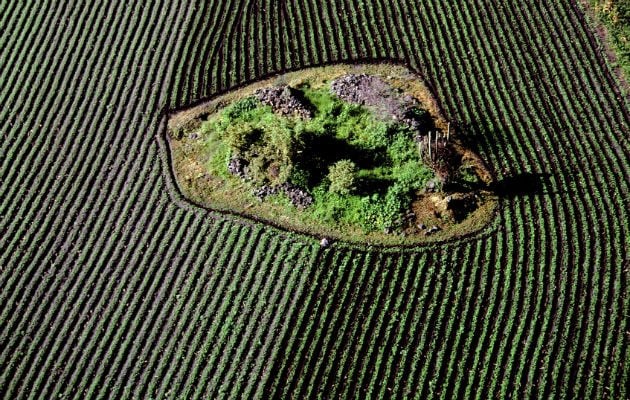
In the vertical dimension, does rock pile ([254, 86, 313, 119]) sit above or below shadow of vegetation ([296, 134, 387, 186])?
above

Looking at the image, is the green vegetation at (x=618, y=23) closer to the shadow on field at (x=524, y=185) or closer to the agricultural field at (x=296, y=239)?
the agricultural field at (x=296, y=239)

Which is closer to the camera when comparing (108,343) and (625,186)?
(108,343)

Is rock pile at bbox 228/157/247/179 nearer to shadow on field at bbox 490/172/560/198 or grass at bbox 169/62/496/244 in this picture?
grass at bbox 169/62/496/244

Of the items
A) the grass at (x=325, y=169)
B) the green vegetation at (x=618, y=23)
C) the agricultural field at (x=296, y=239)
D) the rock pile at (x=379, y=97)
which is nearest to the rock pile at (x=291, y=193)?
the grass at (x=325, y=169)

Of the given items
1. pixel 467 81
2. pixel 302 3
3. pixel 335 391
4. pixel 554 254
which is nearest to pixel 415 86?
pixel 467 81

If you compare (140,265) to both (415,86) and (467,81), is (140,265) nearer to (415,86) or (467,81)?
(415,86)

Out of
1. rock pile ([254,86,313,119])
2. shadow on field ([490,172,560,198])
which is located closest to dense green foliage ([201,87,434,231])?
rock pile ([254,86,313,119])
